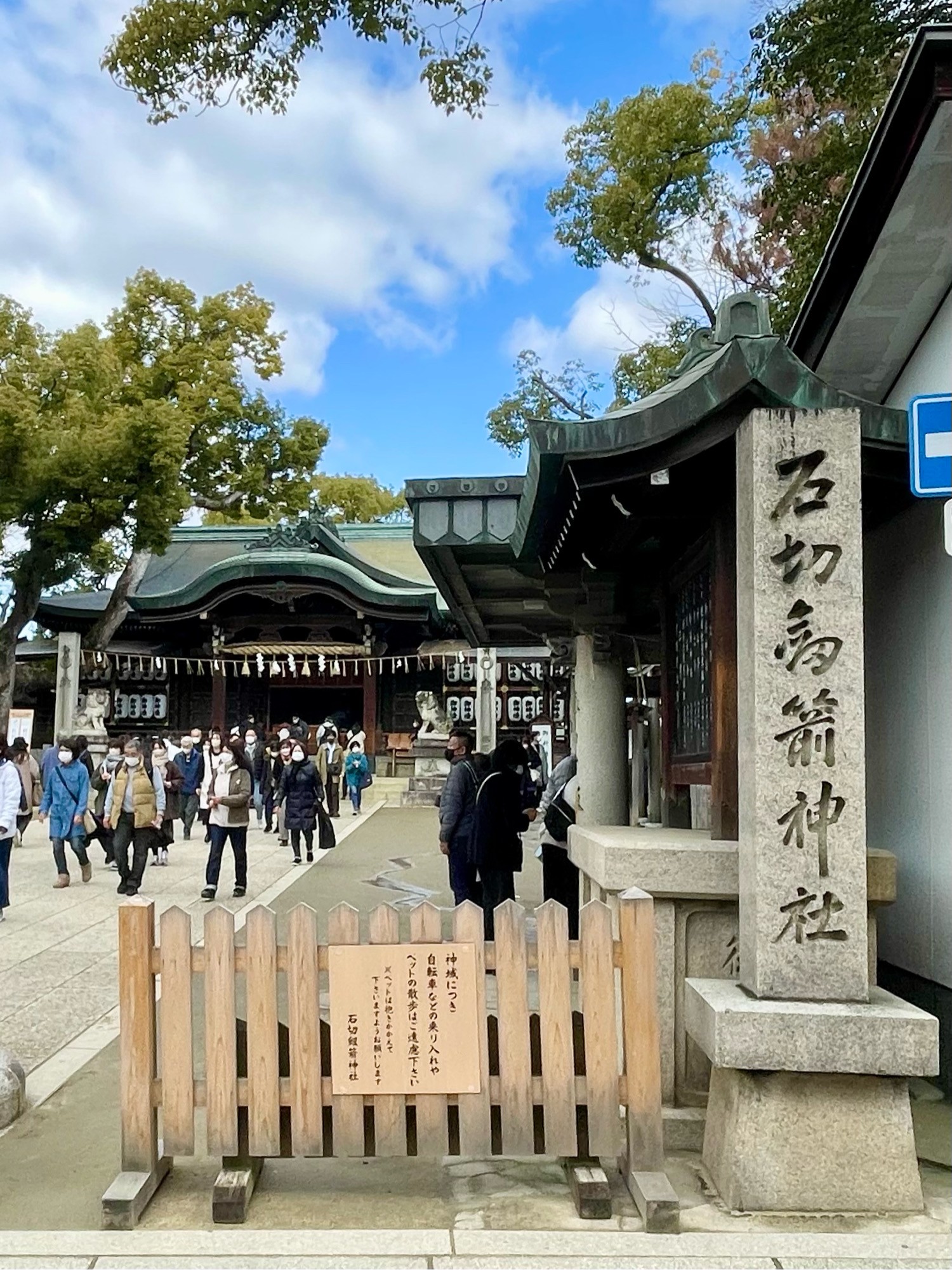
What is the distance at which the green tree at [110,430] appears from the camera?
2428 cm

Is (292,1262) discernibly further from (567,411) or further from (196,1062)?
(567,411)

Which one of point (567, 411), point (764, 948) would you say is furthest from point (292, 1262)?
point (567, 411)

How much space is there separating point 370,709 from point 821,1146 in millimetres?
23781

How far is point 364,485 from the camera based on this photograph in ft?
149

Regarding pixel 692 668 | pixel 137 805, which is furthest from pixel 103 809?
pixel 692 668

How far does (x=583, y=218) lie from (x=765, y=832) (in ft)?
60.3

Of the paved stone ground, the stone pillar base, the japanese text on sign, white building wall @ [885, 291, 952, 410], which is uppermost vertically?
white building wall @ [885, 291, 952, 410]

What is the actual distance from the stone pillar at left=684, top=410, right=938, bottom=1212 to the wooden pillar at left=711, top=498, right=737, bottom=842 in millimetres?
497

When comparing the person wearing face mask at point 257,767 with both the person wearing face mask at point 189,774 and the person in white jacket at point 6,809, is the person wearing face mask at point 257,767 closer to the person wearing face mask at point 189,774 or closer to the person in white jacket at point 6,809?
the person wearing face mask at point 189,774

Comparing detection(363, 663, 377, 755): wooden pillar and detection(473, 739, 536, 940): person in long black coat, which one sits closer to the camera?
detection(473, 739, 536, 940): person in long black coat

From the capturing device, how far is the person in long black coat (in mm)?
7988

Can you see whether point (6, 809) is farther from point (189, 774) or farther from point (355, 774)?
point (355, 774)

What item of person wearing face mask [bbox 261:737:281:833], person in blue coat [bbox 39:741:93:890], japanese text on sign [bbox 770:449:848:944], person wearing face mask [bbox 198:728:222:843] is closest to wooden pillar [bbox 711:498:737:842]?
japanese text on sign [bbox 770:449:848:944]

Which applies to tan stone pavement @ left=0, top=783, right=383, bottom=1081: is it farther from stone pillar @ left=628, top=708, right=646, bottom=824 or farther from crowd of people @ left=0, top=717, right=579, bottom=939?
stone pillar @ left=628, top=708, right=646, bottom=824
